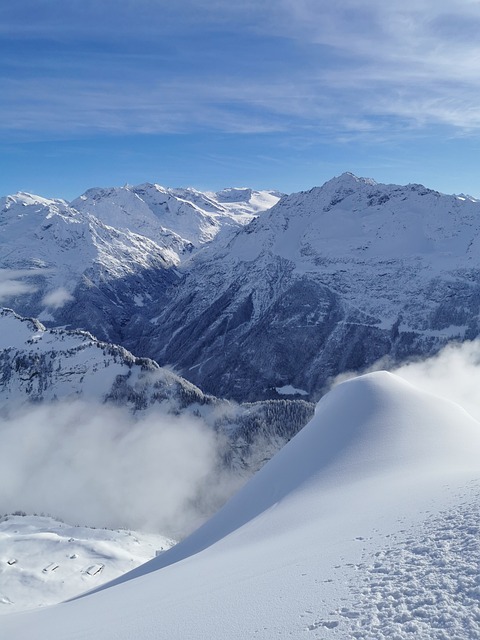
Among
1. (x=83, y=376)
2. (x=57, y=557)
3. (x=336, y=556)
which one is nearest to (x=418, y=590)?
(x=336, y=556)

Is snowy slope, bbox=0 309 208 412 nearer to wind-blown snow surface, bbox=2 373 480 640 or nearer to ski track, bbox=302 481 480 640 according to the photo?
wind-blown snow surface, bbox=2 373 480 640

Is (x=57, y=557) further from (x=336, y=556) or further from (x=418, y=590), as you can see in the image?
(x=418, y=590)

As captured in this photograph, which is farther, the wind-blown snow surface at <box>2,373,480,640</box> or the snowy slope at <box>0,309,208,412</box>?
the snowy slope at <box>0,309,208,412</box>

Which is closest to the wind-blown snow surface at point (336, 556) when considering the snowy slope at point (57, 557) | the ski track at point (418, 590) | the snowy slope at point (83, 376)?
the ski track at point (418, 590)

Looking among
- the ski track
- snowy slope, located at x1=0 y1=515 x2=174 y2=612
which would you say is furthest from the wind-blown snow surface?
snowy slope, located at x1=0 y1=515 x2=174 y2=612

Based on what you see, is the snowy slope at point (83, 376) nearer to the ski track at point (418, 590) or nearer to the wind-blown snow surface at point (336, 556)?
the wind-blown snow surface at point (336, 556)
